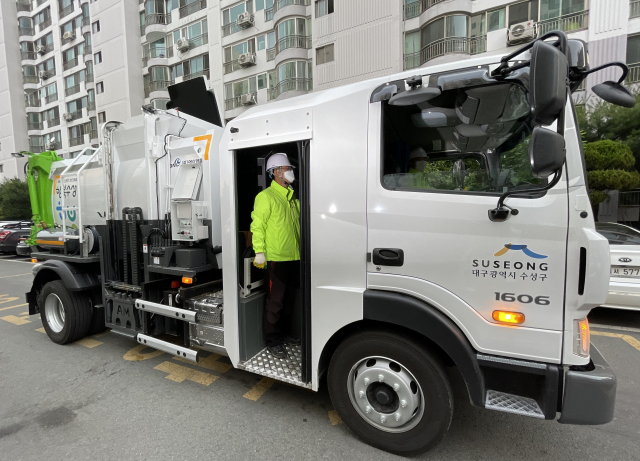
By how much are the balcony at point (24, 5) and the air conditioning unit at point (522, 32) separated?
4920cm

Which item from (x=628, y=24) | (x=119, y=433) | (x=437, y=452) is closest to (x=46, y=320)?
(x=119, y=433)

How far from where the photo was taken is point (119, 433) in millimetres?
2658

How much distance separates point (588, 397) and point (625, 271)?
12.7 feet

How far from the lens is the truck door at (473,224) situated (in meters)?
1.89

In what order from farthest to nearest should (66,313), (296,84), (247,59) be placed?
(247,59), (296,84), (66,313)

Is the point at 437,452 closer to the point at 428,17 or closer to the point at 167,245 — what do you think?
the point at 167,245

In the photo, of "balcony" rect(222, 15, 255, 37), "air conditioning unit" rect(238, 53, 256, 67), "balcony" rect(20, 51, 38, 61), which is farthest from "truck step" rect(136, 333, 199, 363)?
"balcony" rect(20, 51, 38, 61)

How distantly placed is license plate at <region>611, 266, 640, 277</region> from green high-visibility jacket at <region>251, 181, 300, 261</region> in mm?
4600

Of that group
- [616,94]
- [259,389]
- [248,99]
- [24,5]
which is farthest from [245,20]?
[24,5]

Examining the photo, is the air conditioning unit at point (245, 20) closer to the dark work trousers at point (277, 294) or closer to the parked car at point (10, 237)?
the parked car at point (10, 237)

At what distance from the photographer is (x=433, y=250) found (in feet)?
6.90

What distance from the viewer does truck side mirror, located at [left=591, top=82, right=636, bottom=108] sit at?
1.94m

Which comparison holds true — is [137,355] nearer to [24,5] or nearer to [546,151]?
[546,151]

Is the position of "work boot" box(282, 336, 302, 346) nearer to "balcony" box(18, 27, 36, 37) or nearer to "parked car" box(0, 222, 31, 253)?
"parked car" box(0, 222, 31, 253)
